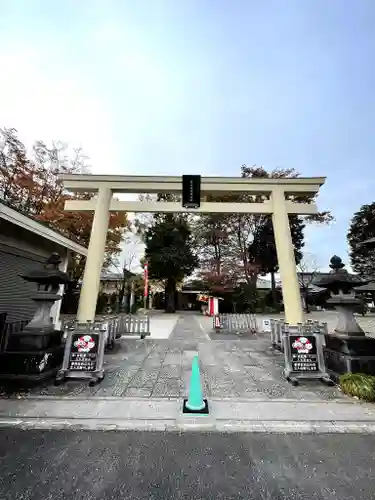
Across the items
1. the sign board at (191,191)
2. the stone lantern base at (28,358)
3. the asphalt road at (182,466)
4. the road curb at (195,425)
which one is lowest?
the asphalt road at (182,466)

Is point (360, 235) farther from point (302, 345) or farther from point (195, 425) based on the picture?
point (195, 425)

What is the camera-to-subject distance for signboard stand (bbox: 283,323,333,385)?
5160 mm

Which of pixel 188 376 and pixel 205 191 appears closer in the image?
pixel 188 376

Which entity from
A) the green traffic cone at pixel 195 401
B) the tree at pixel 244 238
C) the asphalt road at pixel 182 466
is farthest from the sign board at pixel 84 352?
the tree at pixel 244 238

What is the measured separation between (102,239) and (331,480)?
665 cm

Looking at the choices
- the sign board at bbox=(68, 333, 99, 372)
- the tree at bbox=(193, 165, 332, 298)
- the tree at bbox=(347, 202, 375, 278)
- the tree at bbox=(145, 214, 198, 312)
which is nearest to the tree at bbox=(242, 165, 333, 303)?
the tree at bbox=(193, 165, 332, 298)

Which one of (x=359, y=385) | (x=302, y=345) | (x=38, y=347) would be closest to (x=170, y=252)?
(x=38, y=347)

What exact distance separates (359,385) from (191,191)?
599cm

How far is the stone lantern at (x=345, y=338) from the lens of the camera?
16.3 feet

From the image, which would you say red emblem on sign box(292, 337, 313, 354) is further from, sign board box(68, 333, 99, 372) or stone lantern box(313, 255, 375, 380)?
sign board box(68, 333, 99, 372)

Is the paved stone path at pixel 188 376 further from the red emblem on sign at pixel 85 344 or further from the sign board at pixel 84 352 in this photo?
the red emblem on sign at pixel 85 344

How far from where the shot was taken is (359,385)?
174 inches

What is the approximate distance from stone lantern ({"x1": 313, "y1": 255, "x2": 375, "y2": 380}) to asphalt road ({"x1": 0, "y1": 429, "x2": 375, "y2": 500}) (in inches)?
83.1

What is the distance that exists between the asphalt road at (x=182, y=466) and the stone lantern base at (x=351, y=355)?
2.04 metres
